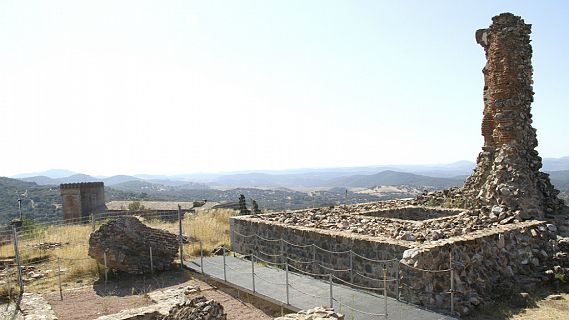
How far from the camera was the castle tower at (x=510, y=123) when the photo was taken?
13.8 meters

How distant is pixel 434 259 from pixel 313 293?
2.85 metres

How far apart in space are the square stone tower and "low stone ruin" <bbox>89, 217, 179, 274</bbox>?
688 inches

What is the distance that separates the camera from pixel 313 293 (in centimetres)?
1045

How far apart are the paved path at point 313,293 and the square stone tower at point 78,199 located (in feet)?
65.8

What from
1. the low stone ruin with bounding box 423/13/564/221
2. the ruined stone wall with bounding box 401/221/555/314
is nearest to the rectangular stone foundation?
the ruined stone wall with bounding box 401/221/555/314

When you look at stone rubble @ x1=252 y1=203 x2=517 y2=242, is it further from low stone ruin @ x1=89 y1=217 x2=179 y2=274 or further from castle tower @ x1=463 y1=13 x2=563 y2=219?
low stone ruin @ x1=89 y1=217 x2=179 y2=274

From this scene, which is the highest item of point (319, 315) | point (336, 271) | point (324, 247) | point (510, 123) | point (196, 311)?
point (510, 123)

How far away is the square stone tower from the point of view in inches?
1222

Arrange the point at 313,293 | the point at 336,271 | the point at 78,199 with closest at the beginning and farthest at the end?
the point at 313,293, the point at 336,271, the point at 78,199

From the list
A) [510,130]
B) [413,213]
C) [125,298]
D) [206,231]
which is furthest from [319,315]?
[206,231]

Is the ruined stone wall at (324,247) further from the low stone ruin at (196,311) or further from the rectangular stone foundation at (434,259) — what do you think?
the low stone ruin at (196,311)

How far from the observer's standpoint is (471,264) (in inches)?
385

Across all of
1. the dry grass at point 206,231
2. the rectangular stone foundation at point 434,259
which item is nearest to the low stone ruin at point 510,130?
the rectangular stone foundation at point 434,259

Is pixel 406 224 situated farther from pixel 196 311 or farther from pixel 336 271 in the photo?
pixel 196 311
